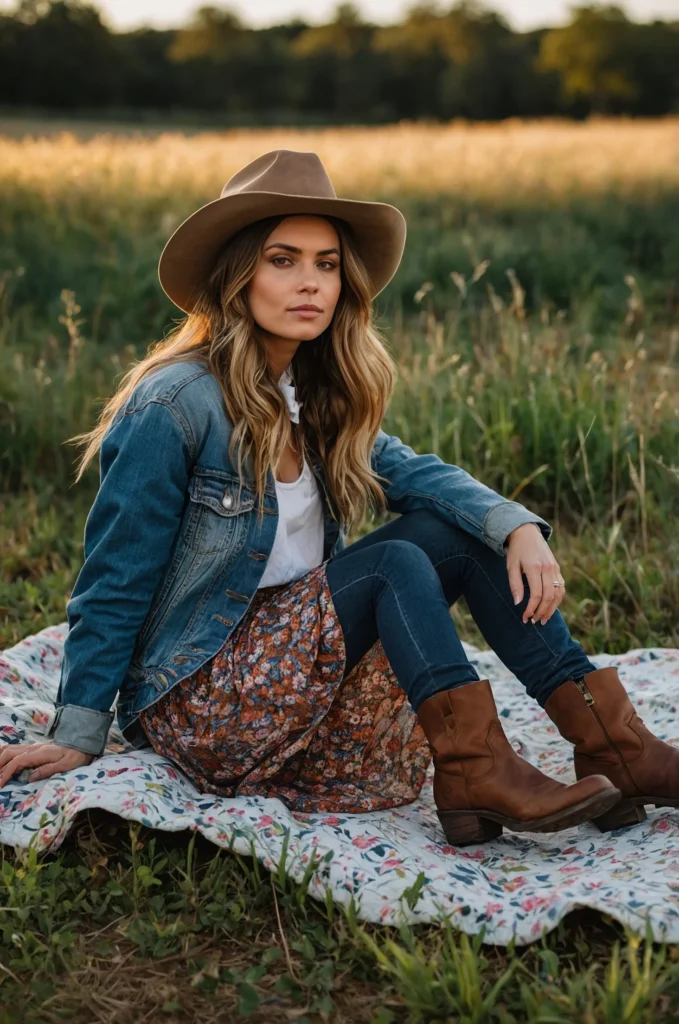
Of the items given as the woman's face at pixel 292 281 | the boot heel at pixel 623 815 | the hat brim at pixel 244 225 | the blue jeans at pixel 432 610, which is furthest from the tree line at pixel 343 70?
the boot heel at pixel 623 815

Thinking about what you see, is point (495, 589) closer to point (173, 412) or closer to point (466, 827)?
point (466, 827)

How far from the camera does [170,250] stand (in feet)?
8.02

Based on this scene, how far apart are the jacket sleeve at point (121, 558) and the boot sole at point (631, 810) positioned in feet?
3.53

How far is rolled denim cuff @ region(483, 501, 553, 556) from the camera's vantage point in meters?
2.46

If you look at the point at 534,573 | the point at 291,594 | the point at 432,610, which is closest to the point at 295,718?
the point at 291,594

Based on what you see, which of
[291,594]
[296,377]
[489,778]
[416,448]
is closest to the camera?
[489,778]

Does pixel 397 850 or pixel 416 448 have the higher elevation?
pixel 416 448

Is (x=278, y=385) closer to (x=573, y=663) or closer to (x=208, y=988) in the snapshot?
(x=573, y=663)

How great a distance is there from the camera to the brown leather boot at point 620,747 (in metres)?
2.35

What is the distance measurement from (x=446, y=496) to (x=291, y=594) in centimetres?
45

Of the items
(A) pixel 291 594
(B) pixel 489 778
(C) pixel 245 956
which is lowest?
(C) pixel 245 956

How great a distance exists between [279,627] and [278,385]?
1.91 ft

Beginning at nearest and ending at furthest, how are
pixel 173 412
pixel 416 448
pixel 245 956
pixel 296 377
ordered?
1. pixel 245 956
2. pixel 173 412
3. pixel 296 377
4. pixel 416 448

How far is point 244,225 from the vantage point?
95.3 inches
